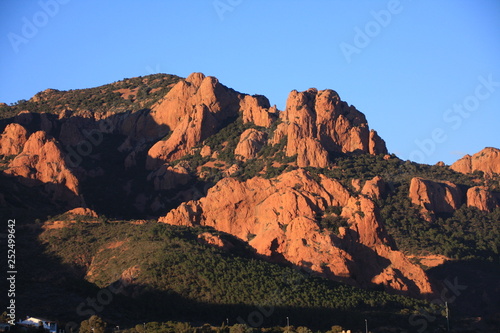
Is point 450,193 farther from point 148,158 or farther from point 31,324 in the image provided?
point 31,324

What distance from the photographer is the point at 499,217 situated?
145 m

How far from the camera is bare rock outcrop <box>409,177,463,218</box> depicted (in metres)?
142

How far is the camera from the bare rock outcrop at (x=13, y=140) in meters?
146

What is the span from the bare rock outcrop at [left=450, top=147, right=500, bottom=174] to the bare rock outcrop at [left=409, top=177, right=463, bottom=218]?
14.0 metres

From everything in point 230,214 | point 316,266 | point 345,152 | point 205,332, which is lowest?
point 205,332

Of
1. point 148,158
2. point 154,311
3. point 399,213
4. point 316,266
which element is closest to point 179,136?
point 148,158

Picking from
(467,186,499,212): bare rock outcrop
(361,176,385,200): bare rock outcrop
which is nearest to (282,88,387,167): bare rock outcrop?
(361,176,385,200): bare rock outcrop

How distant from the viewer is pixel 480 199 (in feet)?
477

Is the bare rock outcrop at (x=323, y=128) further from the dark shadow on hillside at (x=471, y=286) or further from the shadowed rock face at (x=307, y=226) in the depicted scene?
the dark shadow on hillside at (x=471, y=286)

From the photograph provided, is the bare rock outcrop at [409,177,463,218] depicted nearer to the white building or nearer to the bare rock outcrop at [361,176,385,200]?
the bare rock outcrop at [361,176,385,200]

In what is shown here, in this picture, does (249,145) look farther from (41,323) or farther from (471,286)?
(41,323)

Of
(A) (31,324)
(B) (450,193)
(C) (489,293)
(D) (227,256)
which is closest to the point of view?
(A) (31,324)

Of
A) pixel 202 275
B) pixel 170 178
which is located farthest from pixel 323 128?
pixel 202 275

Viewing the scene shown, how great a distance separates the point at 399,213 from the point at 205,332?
53.9 meters
